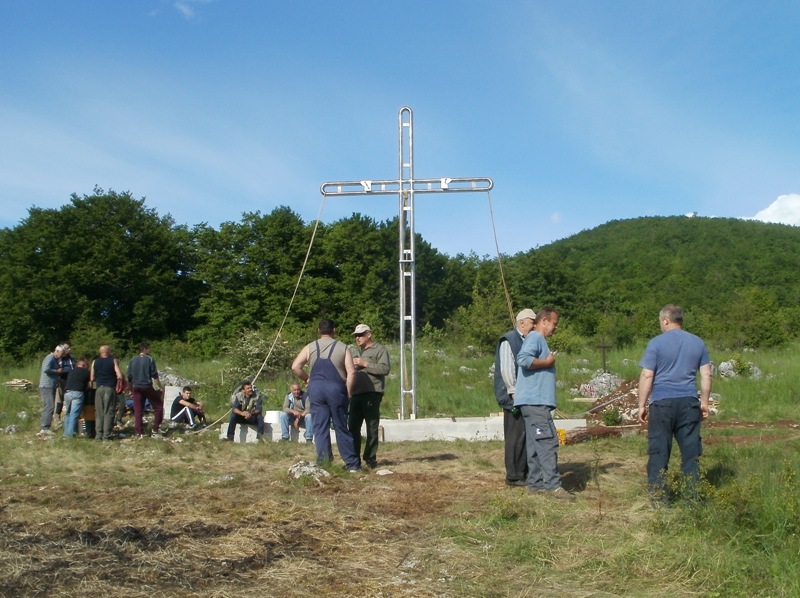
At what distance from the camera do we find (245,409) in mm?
12500

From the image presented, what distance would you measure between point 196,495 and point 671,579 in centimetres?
407

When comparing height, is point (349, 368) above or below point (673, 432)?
above

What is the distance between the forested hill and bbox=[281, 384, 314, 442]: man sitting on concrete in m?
19.8

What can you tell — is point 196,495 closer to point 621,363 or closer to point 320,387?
point 320,387

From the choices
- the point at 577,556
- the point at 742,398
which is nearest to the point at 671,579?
the point at 577,556

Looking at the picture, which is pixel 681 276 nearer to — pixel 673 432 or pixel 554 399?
pixel 554 399

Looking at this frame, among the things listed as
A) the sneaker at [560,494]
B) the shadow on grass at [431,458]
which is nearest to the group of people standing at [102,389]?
the shadow on grass at [431,458]

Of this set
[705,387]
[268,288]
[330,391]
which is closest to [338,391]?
[330,391]

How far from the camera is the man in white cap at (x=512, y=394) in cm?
705

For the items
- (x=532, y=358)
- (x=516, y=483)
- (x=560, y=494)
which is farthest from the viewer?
(x=516, y=483)

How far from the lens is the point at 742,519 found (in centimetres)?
493

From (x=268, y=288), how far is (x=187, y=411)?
29262 millimetres

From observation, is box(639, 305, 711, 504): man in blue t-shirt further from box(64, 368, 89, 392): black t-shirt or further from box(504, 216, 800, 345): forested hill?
box(504, 216, 800, 345): forested hill

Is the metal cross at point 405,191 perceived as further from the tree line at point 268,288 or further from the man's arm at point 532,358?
the tree line at point 268,288
